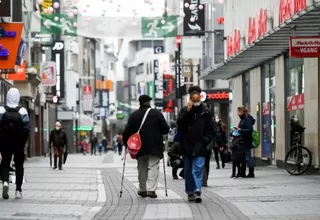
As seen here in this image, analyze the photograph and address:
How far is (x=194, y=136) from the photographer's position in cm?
1546

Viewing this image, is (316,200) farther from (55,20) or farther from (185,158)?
(55,20)

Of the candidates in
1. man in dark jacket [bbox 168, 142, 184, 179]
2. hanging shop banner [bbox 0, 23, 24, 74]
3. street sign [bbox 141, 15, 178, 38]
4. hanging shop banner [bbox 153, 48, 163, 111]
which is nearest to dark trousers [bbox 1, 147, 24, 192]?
man in dark jacket [bbox 168, 142, 184, 179]

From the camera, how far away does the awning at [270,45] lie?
63.4 ft

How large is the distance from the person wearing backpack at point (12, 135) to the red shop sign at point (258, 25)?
12.6m

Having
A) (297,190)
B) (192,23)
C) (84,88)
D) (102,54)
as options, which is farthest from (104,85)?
(297,190)

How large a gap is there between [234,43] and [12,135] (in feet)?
67.5

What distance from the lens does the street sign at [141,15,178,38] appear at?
34281mm

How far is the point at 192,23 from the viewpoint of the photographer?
39.2m

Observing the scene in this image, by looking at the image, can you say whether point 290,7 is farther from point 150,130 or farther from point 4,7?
point 4,7

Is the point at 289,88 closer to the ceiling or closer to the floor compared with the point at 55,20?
closer to the floor

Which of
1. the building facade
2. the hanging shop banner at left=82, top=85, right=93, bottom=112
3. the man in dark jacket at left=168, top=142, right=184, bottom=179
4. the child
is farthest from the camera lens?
the hanging shop banner at left=82, top=85, right=93, bottom=112

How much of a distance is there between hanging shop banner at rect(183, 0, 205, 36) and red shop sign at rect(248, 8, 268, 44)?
7.45 meters

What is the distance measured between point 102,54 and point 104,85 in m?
10.4

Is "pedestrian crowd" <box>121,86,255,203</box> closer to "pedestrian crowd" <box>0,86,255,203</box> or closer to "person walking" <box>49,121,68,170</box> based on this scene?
"pedestrian crowd" <box>0,86,255,203</box>
